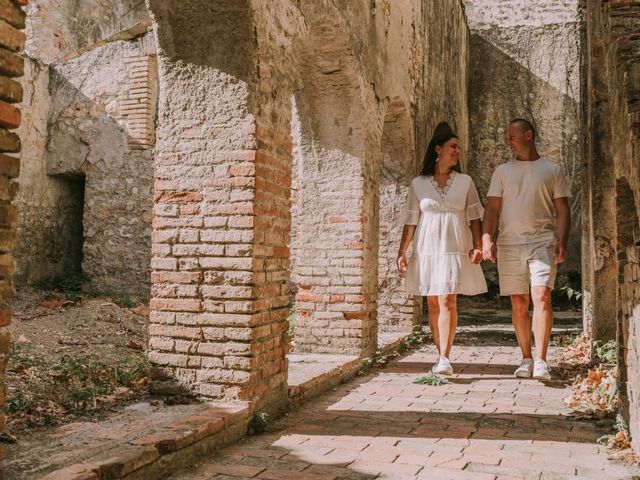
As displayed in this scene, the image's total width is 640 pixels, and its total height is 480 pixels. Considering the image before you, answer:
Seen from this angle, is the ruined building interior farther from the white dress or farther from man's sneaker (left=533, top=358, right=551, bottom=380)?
man's sneaker (left=533, top=358, right=551, bottom=380)

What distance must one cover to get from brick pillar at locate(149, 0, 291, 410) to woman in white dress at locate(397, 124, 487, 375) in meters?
1.75

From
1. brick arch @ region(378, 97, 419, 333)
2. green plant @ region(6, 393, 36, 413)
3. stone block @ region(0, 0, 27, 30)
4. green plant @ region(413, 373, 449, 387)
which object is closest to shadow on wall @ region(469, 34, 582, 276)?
brick arch @ region(378, 97, 419, 333)

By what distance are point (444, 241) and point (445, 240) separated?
0.04 feet

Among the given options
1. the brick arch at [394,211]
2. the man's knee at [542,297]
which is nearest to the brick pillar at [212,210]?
the man's knee at [542,297]

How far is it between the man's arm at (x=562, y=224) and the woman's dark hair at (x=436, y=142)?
2.99ft

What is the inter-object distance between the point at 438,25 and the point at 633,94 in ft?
23.7

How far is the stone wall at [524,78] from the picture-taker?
1242 cm

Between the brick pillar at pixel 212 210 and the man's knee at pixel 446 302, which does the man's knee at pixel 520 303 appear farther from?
the brick pillar at pixel 212 210

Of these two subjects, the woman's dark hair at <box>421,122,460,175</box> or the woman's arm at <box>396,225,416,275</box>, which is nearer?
the woman's dark hair at <box>421,122,460,175</box>

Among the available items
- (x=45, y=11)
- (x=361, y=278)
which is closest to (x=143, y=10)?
(x=45, y=11)

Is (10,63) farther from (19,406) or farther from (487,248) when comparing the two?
(487,248)

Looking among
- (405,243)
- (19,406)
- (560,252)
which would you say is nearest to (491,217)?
(560,252)

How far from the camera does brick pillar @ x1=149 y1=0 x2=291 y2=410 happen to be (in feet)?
11.2

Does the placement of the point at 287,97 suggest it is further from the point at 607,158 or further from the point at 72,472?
the point at 607,158
